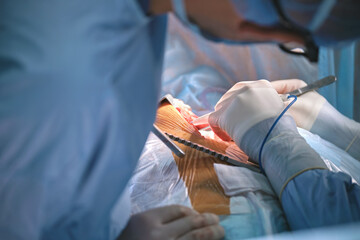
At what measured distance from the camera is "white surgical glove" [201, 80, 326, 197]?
836 mm

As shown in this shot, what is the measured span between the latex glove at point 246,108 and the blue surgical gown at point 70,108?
38cm

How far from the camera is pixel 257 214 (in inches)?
31.6

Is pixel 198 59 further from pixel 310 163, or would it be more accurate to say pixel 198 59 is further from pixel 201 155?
pixel 310 163

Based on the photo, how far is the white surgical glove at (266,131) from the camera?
2.74 ft

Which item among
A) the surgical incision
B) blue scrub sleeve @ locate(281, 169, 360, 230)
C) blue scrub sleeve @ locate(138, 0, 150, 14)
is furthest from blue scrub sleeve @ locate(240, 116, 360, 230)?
blue scrub sleeve @ locate(138, 0, 150, 14)

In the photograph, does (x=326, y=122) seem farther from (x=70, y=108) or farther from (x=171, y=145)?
(x=70, y=108)

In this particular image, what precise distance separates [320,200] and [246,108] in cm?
34

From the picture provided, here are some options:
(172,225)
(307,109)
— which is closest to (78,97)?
(172,225)

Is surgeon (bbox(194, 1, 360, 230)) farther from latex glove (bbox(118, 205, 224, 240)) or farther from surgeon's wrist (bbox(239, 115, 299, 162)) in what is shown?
latex glove (bbox(118, 205, 224, 240))

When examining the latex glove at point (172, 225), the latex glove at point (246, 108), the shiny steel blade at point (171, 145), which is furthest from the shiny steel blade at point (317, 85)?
the latex glove at point (172, 225)

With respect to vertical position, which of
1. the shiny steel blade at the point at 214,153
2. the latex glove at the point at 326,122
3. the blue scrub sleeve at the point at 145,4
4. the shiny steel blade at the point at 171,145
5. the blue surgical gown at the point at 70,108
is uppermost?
the blue scrub sleeve at the point at 145,4

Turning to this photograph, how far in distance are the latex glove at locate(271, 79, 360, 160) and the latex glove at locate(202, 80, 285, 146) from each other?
0.19 m

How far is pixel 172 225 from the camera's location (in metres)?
0.73

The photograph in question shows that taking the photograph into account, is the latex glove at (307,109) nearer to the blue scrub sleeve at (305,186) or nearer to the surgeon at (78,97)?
the blue scrub sleeve at (305,186)
